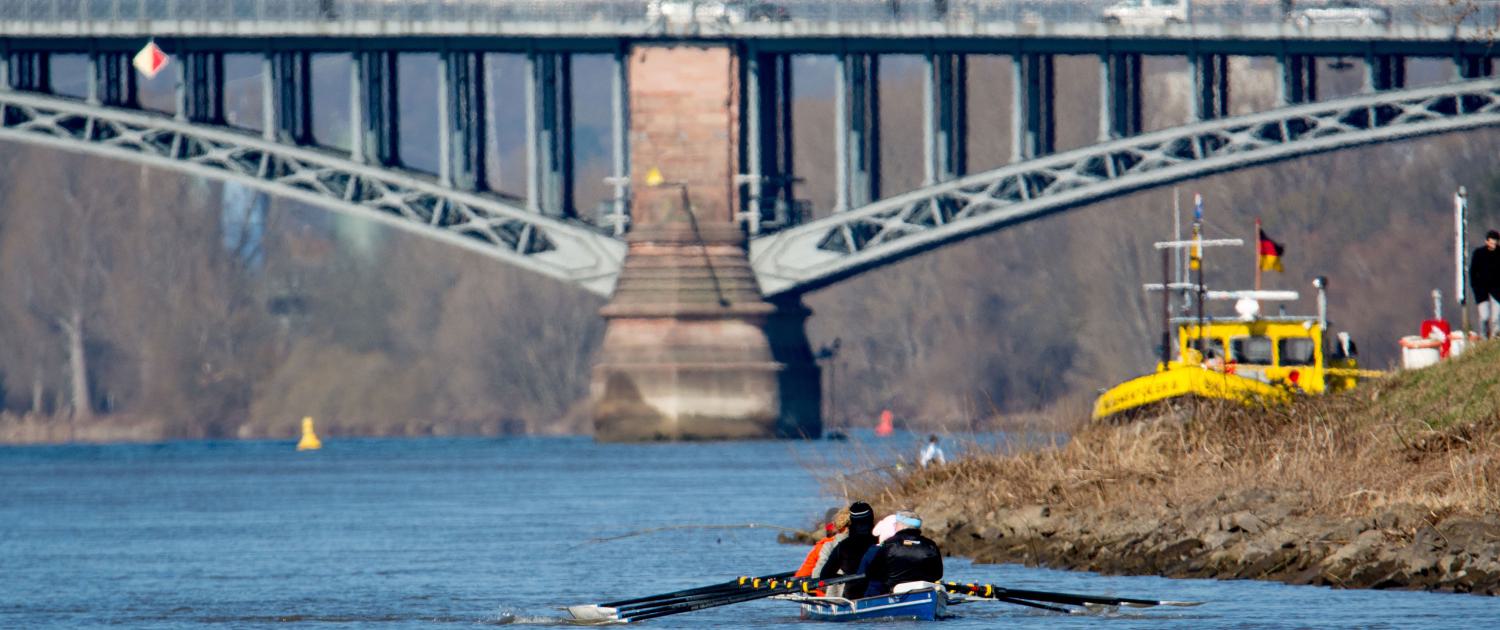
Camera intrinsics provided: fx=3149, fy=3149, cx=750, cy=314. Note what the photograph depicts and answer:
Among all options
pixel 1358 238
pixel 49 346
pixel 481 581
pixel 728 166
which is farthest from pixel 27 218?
pixel 481 581

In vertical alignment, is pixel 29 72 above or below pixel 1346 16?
above

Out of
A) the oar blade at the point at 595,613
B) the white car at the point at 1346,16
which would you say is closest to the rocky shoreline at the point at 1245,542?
the oar blade at the point at 595,613

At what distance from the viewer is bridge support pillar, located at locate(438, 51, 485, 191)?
88.8m

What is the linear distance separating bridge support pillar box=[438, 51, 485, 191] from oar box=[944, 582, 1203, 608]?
5699 centimetres

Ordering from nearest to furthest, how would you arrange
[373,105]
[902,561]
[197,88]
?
[902,561] → [197,88] → [373,105]

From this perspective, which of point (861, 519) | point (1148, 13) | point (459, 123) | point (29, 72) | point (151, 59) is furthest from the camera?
point (29, 72)

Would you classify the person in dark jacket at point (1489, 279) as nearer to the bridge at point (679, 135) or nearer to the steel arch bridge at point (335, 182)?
the bridge at point (679, 135)

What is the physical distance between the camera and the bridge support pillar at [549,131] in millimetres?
88375


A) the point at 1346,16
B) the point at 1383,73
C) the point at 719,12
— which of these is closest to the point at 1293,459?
the point at 1346,16

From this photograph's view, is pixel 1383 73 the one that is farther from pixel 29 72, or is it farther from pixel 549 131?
pixel 29 72

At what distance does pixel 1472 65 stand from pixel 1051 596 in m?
53.4

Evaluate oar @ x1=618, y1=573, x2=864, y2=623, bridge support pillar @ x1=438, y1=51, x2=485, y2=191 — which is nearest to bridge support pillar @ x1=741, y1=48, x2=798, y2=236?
bridge support pillar @ x1=438, y1=51, x2=485, y2=191

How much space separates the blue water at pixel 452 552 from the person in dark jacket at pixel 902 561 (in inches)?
65.2

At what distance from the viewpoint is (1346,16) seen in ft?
263
